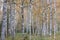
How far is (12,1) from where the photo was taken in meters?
16.1

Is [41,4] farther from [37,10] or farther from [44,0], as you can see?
[37,10]

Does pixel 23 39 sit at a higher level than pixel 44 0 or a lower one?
lower

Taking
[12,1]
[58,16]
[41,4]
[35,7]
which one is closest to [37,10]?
[35,7]

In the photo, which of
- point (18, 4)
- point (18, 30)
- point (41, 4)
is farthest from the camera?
point (41, 4)

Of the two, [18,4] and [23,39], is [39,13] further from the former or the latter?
[23,39]

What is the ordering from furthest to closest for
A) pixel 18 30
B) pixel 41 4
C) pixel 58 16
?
1. pixel 58 16
2. pixel 41 4
3. pixel 18 30

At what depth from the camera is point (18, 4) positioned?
20953 mm

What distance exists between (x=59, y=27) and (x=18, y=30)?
20.9 metres

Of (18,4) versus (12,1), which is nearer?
(12,1)

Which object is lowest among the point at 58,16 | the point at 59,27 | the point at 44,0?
the point at 59,27

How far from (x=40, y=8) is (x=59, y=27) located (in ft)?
62.0

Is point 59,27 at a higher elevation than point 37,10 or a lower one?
lower

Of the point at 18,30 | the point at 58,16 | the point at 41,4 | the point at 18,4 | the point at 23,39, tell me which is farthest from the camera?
the point at 58,16

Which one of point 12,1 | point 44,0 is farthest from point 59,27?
point 12,1
